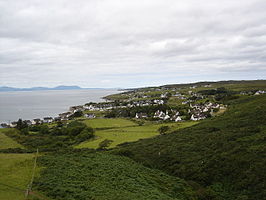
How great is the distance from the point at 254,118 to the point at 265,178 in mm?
20374

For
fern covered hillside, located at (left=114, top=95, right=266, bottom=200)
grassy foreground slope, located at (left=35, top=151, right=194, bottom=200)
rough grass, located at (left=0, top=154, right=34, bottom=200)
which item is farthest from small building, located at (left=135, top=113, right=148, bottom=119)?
rough grass, located at (left=0, top=154, right=34, bottom=200)

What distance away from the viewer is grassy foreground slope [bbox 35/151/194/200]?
16891 millimetres

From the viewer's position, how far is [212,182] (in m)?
23.0

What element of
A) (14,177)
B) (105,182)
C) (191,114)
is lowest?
(105,182)

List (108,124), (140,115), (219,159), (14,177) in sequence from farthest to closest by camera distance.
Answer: (140,115) < (108,124) < (219,159) < (14,177)

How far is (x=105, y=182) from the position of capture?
20156 millimetres

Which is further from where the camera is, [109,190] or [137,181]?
[137,181]

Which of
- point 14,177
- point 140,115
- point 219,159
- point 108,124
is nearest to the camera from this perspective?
point 14,177

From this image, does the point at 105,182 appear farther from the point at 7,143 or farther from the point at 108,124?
the point at 108,124

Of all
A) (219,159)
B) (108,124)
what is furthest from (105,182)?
(108,124)

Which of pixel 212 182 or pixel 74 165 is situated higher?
pixel 74 165

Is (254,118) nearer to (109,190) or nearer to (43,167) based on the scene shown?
(109,190)

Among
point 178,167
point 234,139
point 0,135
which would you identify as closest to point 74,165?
point 178,167

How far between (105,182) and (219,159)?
13.8 meters
